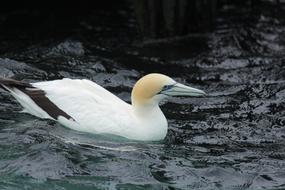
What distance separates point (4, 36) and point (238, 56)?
5045mm

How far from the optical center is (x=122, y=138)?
972 centimetres

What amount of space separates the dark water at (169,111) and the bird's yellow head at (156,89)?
25.2 inches

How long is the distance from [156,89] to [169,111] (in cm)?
162

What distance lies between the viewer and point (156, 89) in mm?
9867

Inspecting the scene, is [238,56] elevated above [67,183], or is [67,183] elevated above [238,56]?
[238,56]

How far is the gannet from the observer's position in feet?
32.1

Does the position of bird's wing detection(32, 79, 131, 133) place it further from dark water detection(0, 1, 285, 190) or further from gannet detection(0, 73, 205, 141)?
dark water detection(0, 1, 285, 190)

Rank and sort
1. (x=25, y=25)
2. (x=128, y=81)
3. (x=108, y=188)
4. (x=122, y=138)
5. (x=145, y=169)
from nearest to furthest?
(x=108, y=188) → (x=145, y=169) → (x=122, y=138) → (x=128, y=81) → (x=25, y=25)

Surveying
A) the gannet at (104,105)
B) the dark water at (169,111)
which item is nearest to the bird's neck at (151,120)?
the gannet at (104,105)

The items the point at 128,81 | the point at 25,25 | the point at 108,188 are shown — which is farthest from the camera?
the point at 25,25

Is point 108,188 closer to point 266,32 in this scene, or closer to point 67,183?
point 67,183

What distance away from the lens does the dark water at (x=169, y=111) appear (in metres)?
8.52

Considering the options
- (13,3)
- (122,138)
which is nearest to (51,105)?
(122,138)

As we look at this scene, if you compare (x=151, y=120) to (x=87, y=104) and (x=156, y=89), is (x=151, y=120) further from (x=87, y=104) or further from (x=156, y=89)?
(x=87, y=104)
